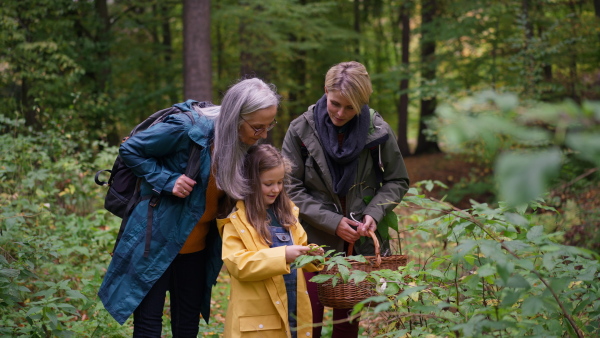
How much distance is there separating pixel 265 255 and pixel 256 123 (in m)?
0.67

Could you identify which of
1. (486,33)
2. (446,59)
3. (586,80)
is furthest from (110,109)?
(586,80)

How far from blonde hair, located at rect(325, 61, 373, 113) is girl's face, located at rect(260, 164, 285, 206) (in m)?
0.56

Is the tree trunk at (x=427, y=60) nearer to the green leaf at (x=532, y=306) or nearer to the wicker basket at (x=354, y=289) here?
the wicker basket at (x=354, y=289)

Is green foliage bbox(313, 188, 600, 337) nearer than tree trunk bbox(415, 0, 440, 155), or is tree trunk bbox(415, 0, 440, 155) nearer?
green foliage bbox(313, 188, 600, 337)

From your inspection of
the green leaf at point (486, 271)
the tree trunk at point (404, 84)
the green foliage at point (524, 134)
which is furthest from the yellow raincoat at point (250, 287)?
the tree trunk at point (404, 84)

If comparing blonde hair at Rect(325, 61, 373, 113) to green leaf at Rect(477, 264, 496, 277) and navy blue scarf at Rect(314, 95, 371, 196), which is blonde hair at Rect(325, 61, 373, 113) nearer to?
navy blue scarf at Rect(314, 95, 371, 196)

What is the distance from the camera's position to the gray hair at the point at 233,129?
9.00 ft

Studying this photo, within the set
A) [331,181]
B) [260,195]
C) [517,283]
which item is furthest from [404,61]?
[517,283]

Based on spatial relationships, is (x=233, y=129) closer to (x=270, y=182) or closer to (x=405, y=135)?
(x=270, y=182)

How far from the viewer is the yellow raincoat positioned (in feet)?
8.97

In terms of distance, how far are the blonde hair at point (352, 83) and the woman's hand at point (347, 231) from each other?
0.65 metres

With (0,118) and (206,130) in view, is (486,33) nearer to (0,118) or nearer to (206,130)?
(0,118)

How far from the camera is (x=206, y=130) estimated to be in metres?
2.83

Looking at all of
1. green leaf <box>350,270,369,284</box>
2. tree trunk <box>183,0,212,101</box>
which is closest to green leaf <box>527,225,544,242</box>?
green leaf <box>350,270,369,284</box>
